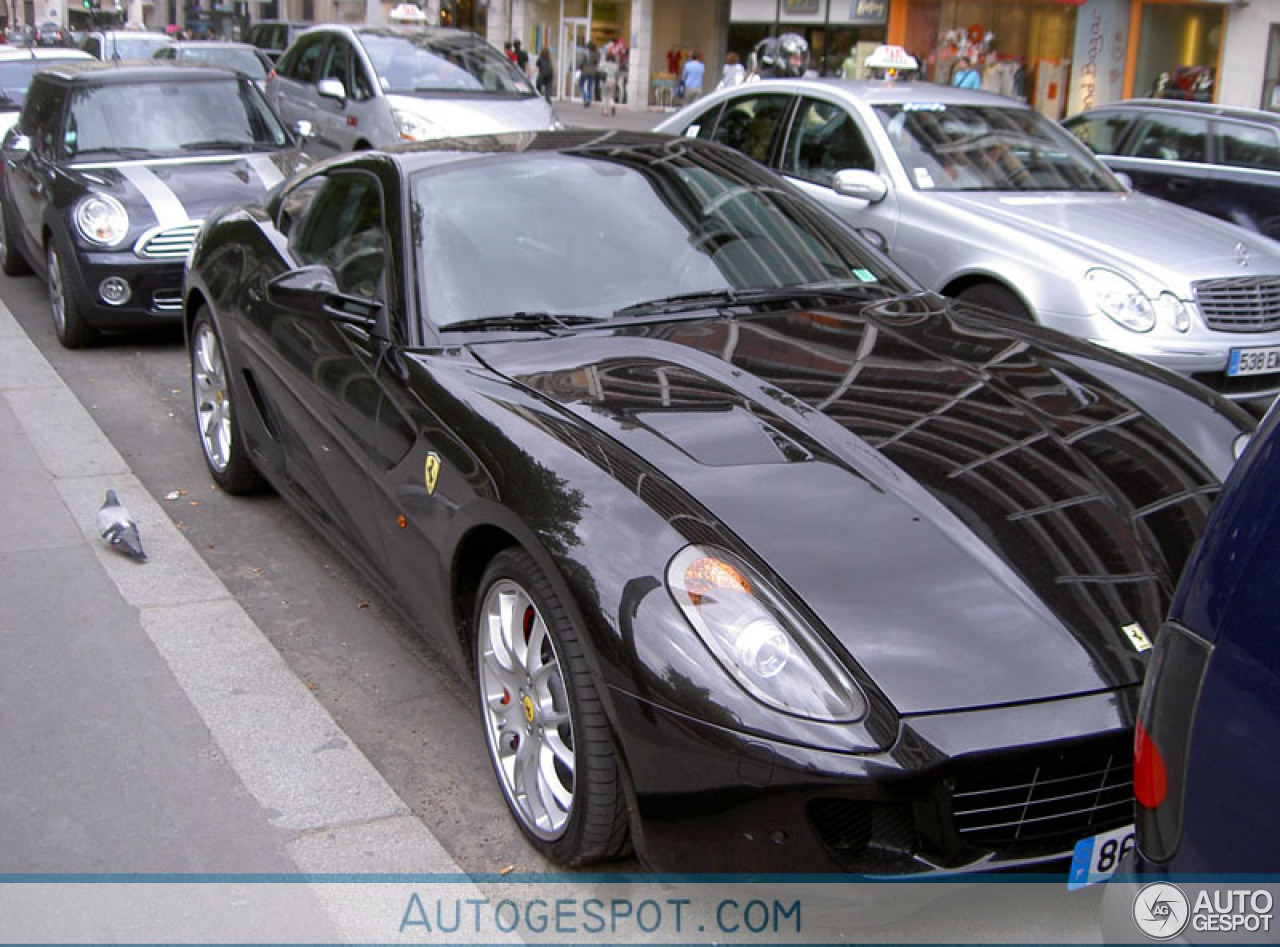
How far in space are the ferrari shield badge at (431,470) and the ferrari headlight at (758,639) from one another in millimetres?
968

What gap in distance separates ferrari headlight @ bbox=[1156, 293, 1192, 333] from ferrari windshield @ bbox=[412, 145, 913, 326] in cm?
245

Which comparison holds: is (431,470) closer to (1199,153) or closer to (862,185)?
(862,185)

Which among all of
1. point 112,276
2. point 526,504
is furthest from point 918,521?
point 112,276

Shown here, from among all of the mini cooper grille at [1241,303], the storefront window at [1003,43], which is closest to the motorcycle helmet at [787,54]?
the storefront window at [1003,43]

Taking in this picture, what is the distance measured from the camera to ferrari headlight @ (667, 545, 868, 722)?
267 centimetres

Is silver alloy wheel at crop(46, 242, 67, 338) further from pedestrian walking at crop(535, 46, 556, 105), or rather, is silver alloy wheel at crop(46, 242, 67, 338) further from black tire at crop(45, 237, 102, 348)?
pedestrian walking at crop(535, 46, 556, 105)

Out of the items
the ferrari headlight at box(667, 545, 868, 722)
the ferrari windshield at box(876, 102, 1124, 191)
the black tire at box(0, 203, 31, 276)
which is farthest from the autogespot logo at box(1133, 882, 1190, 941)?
the black tire at box(0, 203, 31, 276)

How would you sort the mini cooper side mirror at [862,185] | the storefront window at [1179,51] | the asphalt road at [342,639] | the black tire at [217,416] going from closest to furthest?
the asphalt road at [342,639] < the black tire at [217,416] < the mini cooper side mirror at [862,185] < the storefront window at [1179,51]

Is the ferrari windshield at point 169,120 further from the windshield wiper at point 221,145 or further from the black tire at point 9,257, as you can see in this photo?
the black tire at point 9,257

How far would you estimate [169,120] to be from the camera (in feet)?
30.8

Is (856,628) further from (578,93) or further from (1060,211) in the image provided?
(578,93)

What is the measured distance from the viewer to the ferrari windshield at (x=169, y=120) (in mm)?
9164

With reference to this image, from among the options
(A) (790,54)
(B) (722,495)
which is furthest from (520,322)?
(A) (790,54)

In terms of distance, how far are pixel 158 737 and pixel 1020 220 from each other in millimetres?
5148
